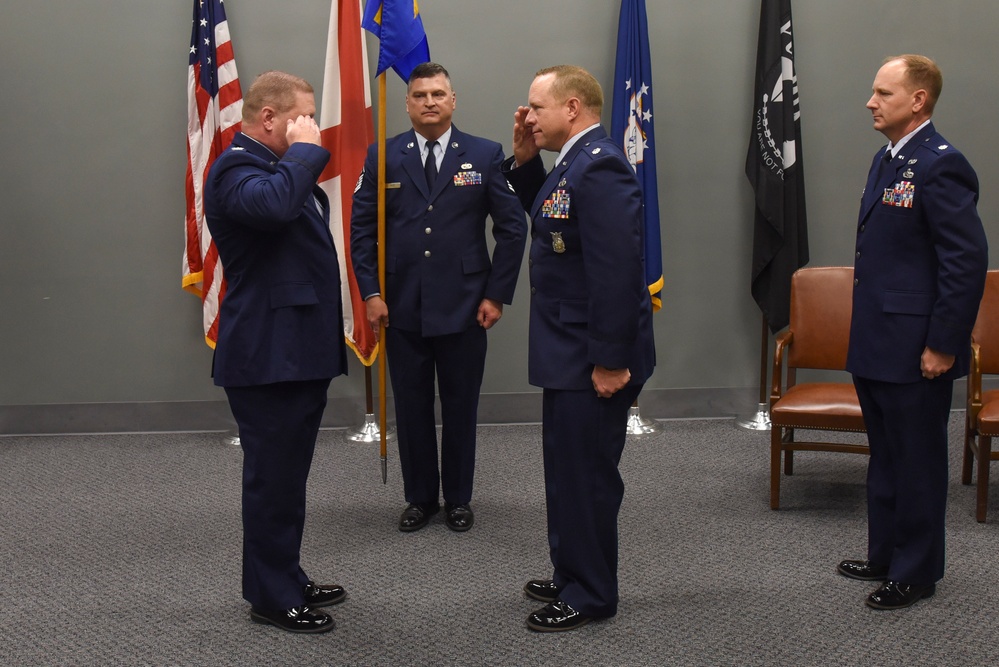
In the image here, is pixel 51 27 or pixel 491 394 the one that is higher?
pixel 51 27

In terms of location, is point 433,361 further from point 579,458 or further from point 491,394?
point 491,394

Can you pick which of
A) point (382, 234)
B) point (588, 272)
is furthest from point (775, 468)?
point (382, 234)

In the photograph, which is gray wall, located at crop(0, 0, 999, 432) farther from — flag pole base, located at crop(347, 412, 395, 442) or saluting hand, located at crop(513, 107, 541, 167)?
saluting hand, located at crop(513, 107, 541, 167)

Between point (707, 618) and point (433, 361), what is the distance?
1.33 metres

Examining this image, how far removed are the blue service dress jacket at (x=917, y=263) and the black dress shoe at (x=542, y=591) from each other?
1068 mm

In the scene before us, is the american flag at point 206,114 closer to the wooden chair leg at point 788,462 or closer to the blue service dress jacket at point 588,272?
the blue service dress jacket at point 588,272

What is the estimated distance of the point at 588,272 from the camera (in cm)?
249

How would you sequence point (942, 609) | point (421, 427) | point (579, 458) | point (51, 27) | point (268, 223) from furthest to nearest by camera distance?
point (51, 27) → point (421, 427) → point (942, 609) → point (579, 458) → point (268, 223)

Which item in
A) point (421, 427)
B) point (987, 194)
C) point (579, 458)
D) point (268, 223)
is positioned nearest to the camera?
point (268, 223)

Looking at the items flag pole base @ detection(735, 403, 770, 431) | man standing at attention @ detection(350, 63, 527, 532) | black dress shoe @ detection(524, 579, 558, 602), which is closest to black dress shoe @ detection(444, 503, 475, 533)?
man standing at attention @ detection(350, 63, 527, 532)

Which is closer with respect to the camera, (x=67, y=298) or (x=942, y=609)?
(x=942, y=609)

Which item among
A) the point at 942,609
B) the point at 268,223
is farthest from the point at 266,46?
the point at 942,609

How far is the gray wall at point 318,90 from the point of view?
4676mm

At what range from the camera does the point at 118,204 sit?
4766mm
